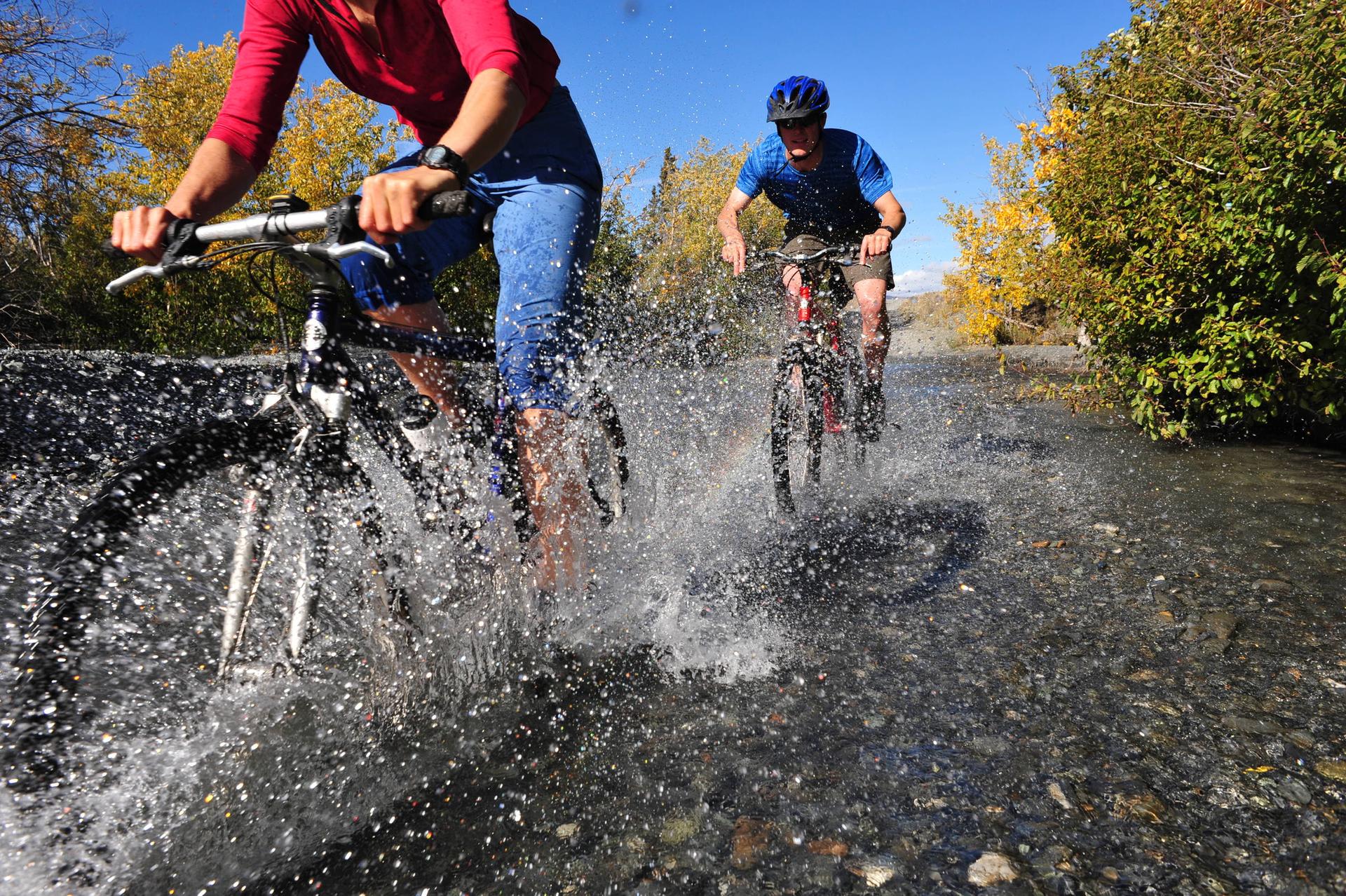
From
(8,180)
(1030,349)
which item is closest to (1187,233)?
(1030,349)

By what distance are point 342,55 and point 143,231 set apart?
0.83 metres

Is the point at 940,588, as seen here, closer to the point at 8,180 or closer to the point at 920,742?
the point at 920,742

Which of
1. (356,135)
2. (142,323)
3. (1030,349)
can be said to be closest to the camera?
(1030,349)

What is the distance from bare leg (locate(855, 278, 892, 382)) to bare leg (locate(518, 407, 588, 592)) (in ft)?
8.91

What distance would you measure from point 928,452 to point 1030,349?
8.87 m

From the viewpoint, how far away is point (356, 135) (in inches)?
667

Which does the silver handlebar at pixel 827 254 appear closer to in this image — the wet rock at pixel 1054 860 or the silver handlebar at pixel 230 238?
the silver handlebar at pixel 230 238

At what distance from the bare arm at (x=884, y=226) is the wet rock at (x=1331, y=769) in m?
2.91

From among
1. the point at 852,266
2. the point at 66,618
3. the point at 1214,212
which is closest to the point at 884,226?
the point at 852,266

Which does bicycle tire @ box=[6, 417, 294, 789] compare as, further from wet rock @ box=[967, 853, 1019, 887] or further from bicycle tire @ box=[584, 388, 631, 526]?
wet rock @ box=[967, 853, 1019, 887]

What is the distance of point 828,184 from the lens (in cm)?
465

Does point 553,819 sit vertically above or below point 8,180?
below

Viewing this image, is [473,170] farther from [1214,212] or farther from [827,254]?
[1214,212]

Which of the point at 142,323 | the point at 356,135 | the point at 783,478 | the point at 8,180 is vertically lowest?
the point at 783,478
